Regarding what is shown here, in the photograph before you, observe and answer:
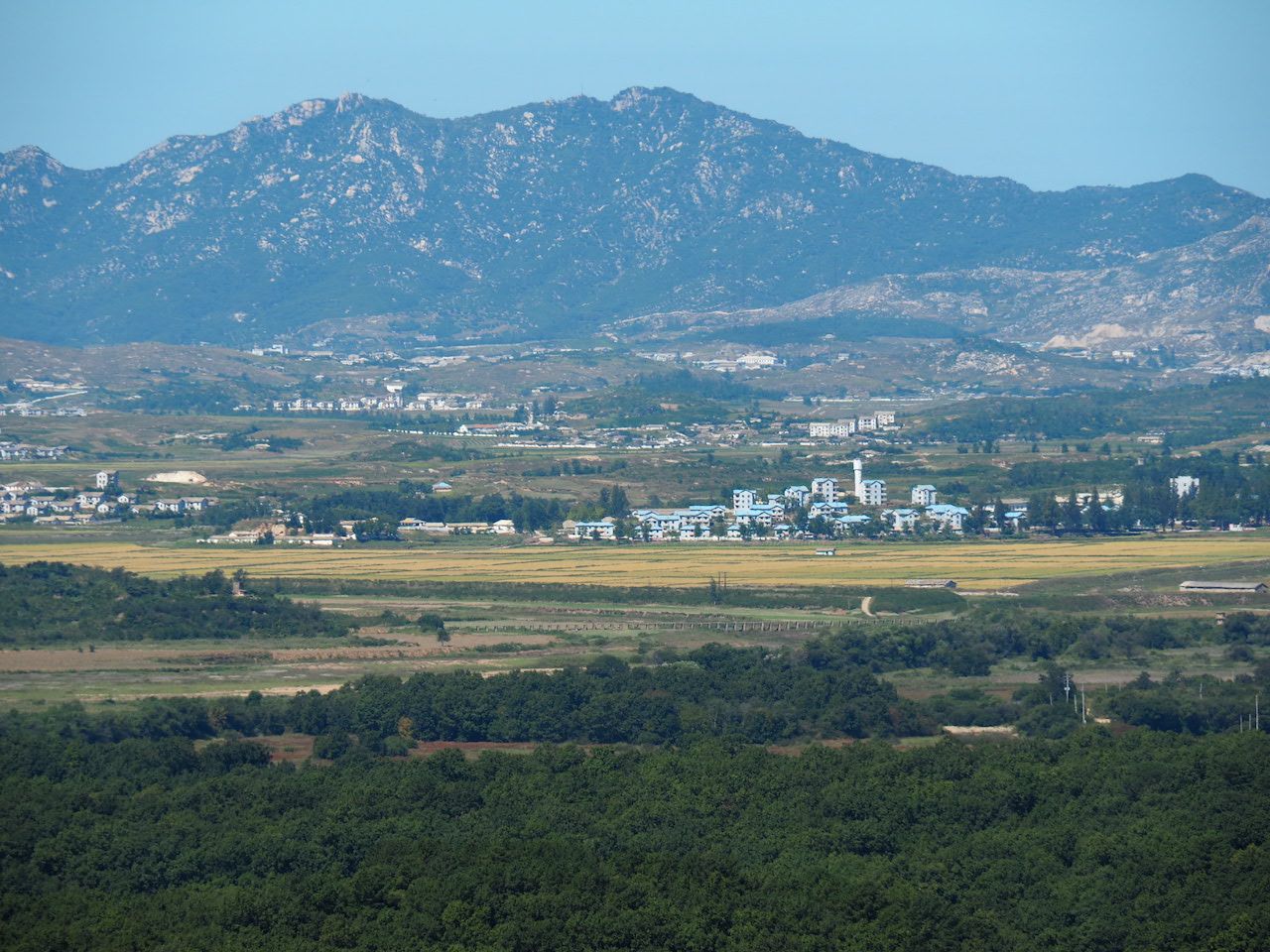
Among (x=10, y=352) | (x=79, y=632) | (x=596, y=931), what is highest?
(x=10, y=352)

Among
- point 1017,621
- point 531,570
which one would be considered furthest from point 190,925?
point 531,570

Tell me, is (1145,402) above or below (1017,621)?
above

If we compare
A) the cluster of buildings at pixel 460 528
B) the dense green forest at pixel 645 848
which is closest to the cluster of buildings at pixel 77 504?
the cluster of buildings at pixel 460 528

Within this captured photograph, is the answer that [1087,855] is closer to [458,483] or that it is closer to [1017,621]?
[1017,621]

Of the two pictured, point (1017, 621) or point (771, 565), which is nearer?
point (1017, 621)

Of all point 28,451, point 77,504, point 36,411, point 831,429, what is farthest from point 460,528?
point 36,411

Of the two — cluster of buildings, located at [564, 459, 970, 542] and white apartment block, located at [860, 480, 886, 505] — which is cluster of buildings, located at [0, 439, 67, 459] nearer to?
cluster of buildings, located at [564, 459, 970, 542]

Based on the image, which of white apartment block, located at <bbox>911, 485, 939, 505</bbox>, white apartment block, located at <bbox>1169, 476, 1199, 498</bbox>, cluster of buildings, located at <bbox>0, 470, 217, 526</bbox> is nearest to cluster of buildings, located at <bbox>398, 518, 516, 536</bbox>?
cluster of buildings, located at <bbox>0, 470, 217, 526</bbox>
